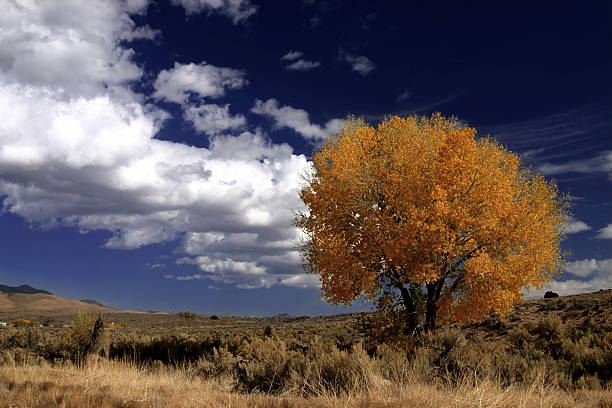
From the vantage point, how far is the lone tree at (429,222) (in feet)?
56.8

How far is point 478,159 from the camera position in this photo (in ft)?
62.2

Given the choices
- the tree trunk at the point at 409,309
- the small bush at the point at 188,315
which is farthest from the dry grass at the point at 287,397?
the small bush at the point at 188,315

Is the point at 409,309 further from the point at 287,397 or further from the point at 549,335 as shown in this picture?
the point at 287,397

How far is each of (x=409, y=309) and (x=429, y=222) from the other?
573cm

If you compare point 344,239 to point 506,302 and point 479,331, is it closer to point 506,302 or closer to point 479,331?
point 506,302

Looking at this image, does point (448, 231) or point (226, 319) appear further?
point (226, 319)

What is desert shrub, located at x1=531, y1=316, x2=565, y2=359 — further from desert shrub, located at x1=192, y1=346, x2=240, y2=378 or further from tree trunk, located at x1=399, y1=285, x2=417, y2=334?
desert shrub, located at x1=192, y1=346, x2=240, y2=378

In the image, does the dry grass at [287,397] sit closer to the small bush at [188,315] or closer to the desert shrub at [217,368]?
the desert shrub at [217,368]

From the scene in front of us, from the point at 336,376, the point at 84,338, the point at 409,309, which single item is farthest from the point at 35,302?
the point at 336,376

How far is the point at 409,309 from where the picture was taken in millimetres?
20938

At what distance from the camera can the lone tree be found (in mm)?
17312

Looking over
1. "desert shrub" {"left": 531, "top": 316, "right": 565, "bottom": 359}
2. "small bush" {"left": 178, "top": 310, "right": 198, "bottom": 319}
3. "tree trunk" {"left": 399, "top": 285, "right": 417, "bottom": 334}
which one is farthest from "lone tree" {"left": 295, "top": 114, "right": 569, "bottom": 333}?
"small bush" {"left": 178, "top": 310, "right": 198, "bottom": 319}

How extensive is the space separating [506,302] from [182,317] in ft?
199

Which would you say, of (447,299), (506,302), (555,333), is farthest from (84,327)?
(555,333)
